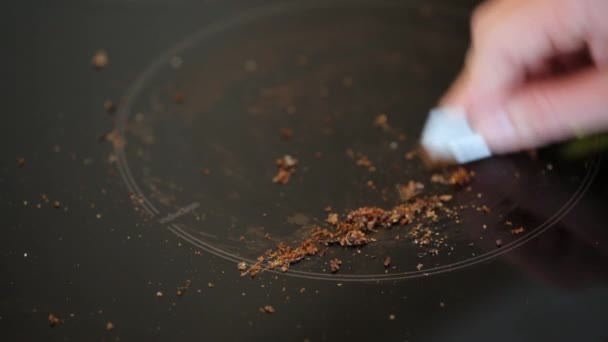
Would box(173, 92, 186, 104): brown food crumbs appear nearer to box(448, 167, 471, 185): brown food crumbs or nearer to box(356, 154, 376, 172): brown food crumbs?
box(356, 154, 376, 172): brown food crumbs

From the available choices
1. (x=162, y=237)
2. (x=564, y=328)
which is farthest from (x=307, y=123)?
(x=564, y=328)

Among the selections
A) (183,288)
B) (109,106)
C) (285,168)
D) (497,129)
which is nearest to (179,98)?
(109,106)

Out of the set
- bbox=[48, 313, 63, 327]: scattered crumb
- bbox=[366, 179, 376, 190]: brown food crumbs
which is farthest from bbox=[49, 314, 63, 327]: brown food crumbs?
bbox=[366, 179, 376, 190]: brown food crumbs

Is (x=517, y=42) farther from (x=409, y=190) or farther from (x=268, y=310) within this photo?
(x=268, y=310)

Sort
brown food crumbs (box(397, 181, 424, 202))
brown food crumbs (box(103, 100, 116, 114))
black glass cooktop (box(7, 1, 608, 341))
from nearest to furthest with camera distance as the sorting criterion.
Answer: black glass cooktop (box(7, 1, 608, 341)) < brown food crumbs (box(397, 181, 424, 202)) < brown food crumbs (box(103, 100, 116, 114))

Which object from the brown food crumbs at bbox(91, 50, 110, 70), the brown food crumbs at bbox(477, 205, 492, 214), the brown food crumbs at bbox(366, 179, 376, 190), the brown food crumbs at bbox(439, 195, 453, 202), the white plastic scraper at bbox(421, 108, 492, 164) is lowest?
the brown food crumbs at bbox(477, 205, 492, 214)

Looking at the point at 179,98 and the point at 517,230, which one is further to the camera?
the point at 179,98

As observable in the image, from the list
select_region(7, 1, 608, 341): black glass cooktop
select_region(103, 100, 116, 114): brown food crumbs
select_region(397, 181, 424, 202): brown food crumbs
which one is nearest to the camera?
select_region(7, 1, 608, 341): black glass cooktop
